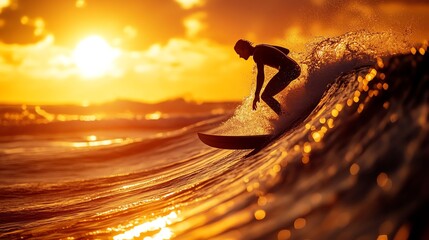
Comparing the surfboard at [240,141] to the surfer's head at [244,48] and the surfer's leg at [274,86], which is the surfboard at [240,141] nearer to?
the surfer's leg at [274,86]

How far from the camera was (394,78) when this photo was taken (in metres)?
5.63

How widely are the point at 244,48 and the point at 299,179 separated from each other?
4.29 m

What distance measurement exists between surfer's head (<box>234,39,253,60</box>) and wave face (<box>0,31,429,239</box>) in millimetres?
1124

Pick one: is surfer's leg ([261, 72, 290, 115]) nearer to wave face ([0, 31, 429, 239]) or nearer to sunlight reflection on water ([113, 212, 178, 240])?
wave face ([0, 31, 429, 239])

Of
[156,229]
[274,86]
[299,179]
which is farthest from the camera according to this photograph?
[274,86]

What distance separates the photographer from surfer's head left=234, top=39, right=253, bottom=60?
838 centimetres

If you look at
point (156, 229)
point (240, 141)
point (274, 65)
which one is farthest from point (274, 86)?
point (156, 229)

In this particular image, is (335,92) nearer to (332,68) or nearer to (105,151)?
(332,68)

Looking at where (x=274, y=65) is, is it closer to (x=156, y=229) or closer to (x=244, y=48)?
(x=244, y=48)

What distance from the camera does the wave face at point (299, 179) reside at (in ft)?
11.4

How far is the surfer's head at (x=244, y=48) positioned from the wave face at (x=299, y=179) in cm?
112

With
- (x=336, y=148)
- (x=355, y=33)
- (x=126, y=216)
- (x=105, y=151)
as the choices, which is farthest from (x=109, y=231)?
(x=105, y=151)

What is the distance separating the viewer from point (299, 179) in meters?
4.52

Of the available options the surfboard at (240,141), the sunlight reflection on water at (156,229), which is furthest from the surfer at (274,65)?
the sunlight reflection on water at (156,229)
